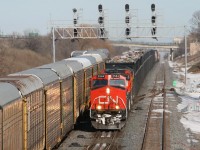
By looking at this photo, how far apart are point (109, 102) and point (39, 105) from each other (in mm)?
7692

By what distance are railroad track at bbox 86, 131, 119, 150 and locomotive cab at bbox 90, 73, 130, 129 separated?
37 cm

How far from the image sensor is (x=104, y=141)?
18.9 m

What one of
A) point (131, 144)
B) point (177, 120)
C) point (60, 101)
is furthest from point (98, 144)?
point (177, 120)

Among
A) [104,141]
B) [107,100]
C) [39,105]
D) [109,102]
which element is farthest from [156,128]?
[39,105]

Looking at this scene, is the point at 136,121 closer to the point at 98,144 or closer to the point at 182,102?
the point at 98,144

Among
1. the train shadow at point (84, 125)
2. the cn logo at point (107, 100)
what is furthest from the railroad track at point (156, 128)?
the train shadow at point (84, 125)

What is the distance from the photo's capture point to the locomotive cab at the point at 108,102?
20375 millimetres

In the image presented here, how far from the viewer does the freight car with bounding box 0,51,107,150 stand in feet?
34.9

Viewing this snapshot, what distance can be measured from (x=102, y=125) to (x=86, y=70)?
3.99 meters

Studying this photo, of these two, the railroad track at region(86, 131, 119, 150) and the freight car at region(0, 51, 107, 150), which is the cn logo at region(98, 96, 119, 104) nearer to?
the freight car at region(0, 51, 107, 150)

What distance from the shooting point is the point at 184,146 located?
17859 mm

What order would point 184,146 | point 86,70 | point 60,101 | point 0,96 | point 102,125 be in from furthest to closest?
point 86,70
point 102,125
point 184,146
point 60,101
point 0,96

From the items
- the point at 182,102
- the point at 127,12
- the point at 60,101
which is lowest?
the point at 182,102

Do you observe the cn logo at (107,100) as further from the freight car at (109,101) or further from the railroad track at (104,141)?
the railroad track at (104,141)
